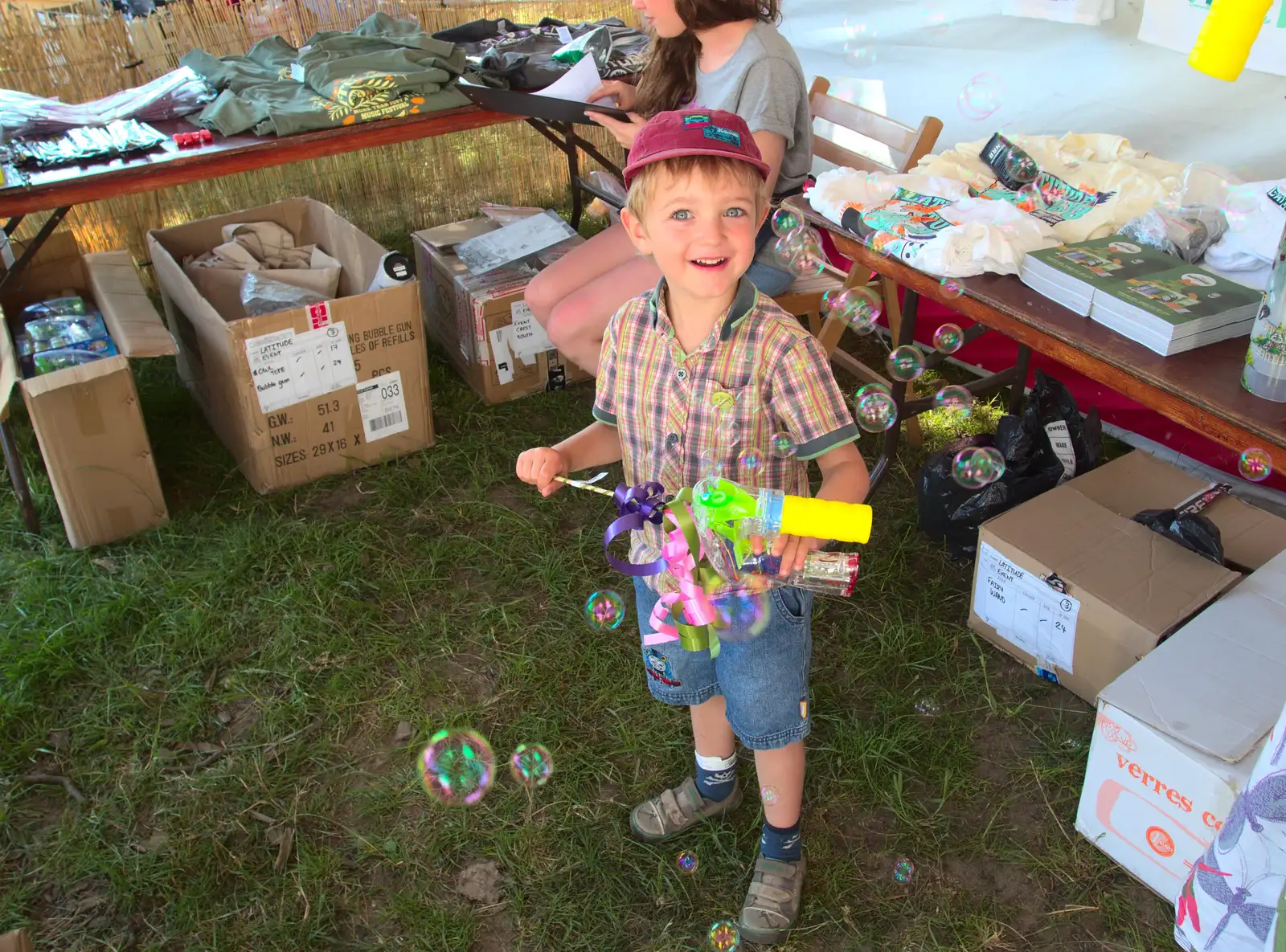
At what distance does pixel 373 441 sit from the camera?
3211mm

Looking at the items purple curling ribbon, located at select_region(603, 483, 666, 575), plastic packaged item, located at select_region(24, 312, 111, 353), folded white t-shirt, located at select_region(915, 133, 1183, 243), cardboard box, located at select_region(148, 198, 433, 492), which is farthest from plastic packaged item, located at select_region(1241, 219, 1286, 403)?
plastic packaged item, located at select_region(24, 312, 111, 353)

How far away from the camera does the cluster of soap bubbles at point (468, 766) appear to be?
7.17ft

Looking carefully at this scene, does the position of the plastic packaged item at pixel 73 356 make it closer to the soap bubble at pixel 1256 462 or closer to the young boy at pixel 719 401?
the young boy at pixel 719 401

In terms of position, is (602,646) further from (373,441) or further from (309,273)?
(309,273)

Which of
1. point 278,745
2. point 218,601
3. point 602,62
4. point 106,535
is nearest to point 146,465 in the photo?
point 106,535

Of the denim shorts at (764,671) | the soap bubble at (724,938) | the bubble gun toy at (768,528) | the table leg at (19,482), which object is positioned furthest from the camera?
the table leg at (19,482)

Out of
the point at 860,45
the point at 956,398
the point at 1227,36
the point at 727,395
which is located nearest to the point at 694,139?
the point at 727,395

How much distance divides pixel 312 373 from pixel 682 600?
1.85 meters

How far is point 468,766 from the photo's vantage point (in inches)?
88.6

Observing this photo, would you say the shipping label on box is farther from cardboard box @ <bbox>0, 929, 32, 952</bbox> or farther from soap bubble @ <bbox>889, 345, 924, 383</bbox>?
cardboard box @ <bbox>0, 929, 32, 952</bbox>

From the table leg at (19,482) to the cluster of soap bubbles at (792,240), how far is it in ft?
7.16

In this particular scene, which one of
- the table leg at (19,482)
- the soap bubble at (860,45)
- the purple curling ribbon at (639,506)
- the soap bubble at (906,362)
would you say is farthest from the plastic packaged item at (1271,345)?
the table leg at (19,482)

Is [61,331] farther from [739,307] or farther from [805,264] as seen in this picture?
[739,307]

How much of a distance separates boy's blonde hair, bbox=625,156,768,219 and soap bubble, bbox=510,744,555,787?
1268 millimetres
